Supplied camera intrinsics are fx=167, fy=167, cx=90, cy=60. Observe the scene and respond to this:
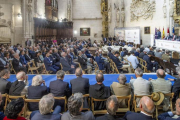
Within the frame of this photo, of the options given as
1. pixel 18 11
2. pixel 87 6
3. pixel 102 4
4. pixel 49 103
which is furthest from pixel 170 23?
pixel 49 103

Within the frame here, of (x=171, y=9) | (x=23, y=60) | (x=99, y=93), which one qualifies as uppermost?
(x=171, y=9)

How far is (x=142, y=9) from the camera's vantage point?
18594 millimetres

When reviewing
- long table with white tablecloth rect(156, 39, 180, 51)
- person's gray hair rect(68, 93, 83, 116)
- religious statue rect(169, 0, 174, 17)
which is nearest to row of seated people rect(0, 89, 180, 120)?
person's gray hair rect(68, 93, 83, 116)

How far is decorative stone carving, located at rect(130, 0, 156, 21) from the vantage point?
18108 mm

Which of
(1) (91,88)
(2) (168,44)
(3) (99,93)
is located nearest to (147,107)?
(3) (99,93)

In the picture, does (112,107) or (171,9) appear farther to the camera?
(171,9)

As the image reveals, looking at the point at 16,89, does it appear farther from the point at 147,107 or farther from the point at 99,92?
the point at 147,107

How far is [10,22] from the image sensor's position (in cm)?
Result: 1383

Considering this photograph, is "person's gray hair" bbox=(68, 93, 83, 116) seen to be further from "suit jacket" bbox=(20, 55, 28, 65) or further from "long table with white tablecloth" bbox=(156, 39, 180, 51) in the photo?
"long table with white tablecloth" bbox=(156, 39, 180, 51)

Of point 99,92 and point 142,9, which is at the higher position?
point 142,9

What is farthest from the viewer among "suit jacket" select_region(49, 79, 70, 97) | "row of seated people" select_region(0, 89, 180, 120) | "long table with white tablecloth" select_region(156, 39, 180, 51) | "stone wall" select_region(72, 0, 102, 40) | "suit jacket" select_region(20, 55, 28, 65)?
"stone wall" select_region(72, 0, 102, 40)

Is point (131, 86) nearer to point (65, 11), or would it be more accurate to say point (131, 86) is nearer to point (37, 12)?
point (37, 12)

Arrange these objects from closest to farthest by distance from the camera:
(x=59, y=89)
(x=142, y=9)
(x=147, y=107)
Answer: (x=147, y=107), (x=59, y=89), (x=142, y=9)

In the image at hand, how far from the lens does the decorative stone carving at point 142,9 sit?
59.4ft
